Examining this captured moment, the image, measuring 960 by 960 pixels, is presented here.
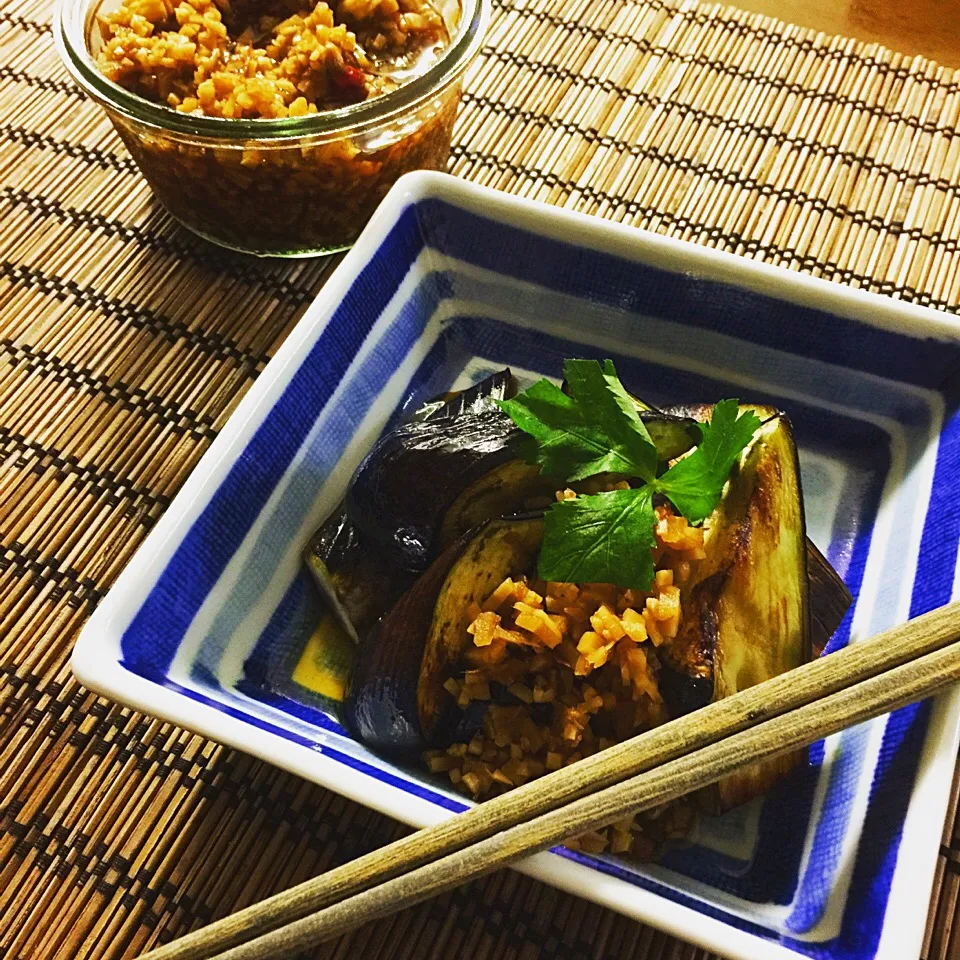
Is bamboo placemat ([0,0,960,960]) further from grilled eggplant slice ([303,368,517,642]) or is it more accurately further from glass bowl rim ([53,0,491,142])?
glass bowl rim ([53,0,491,142])

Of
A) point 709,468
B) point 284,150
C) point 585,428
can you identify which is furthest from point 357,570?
point 284,150

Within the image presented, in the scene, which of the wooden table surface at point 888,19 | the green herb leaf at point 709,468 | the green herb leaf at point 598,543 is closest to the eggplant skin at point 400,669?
the green herb leaf at point 598,543

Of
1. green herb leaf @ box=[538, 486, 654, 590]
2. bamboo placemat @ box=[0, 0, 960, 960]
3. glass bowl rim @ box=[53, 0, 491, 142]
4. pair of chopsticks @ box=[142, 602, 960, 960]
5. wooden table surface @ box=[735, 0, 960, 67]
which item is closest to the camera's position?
pair of chopsticks @ box=[142, 602, 960, 960]

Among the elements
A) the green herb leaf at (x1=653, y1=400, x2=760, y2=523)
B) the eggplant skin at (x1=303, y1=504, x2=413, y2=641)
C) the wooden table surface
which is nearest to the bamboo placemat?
→ the wooden table surface

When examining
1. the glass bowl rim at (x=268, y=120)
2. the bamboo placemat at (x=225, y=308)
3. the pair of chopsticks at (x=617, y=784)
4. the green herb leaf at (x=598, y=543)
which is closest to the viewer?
the pair of chopsticks at (x=617, y=784)

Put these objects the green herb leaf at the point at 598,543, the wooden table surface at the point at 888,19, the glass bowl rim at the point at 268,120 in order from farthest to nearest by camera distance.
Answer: the wooden table surface at the point at 888,19, the glass bowl rim at the point at 268,120, the green herb leaf at the point at 598,543

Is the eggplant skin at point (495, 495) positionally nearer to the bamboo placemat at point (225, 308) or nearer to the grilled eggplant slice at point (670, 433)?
the grilled eggplant slice at point (670, 433)
